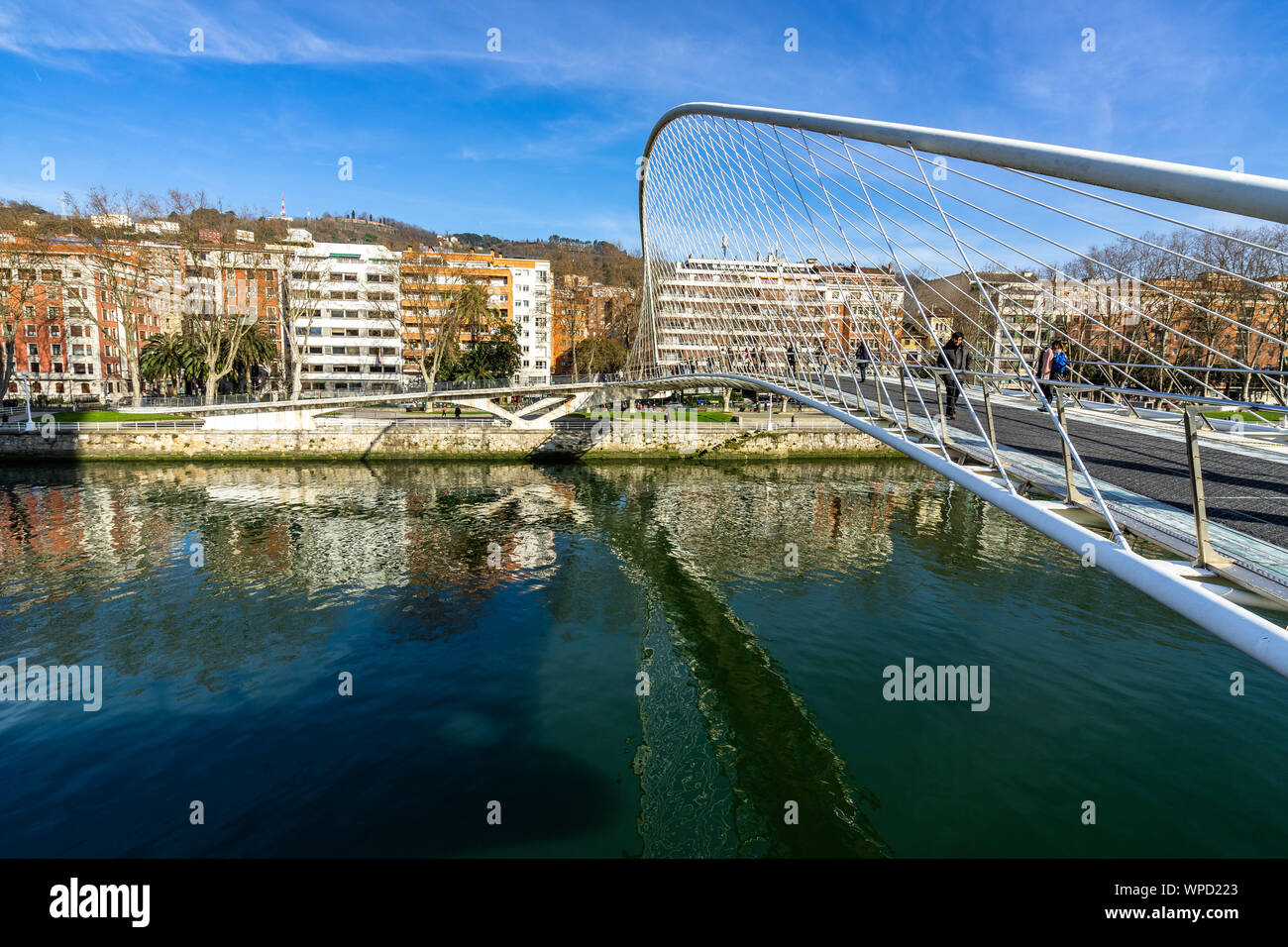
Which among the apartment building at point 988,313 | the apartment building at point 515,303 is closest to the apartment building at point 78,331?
the apartment building at point 515,303

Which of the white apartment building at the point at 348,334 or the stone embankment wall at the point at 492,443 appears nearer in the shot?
the stone embankment wall at the point at 492,443

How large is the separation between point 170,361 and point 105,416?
11.9m

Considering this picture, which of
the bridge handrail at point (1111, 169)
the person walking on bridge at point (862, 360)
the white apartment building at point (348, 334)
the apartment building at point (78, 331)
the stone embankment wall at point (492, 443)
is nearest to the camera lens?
the bridge handrail at point (1111, 169)

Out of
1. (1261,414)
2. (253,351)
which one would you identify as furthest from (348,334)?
(1261,414)

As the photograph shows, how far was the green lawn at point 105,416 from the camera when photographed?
2870cm

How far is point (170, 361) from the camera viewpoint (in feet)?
131

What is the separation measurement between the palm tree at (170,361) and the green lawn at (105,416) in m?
8.86

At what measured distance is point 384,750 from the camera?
23.6 ft

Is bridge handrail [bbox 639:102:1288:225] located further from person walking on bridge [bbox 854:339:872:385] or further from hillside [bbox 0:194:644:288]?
hillside [bbox 0:194:644:288]

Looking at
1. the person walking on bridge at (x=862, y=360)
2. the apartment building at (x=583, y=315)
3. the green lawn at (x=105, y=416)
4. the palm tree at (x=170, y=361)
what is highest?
the apartment building at (x=583, y=315)

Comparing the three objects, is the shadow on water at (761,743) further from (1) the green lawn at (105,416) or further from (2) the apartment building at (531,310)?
(2) the apartment building at (531,310)

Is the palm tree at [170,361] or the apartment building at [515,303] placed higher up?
the apartment building at [515,303]
